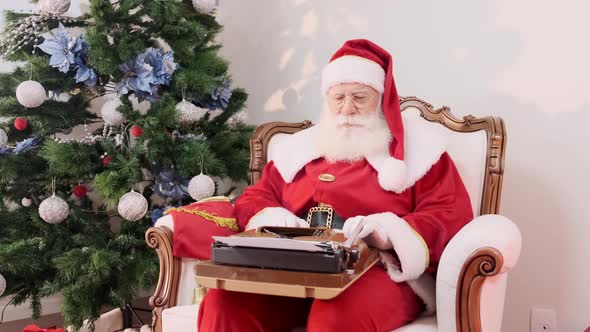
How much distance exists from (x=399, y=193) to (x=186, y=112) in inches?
36.4

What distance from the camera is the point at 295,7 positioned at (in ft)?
9.26

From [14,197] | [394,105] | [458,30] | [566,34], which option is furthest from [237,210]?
[566,34]

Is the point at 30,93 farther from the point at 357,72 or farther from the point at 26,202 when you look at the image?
the point at 357,72

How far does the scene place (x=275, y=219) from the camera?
175 centimetres

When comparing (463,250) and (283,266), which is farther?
(463,250)

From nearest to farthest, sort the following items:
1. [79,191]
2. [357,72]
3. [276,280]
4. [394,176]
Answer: [276,280] < [394,176] < [357,72] < [79,191]

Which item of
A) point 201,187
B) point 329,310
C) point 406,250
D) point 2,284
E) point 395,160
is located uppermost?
point 395,160

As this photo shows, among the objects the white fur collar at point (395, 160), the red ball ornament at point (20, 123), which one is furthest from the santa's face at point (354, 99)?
the red ball ornament at point (20, 123)

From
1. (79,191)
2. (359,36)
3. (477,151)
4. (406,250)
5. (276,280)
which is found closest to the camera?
(276,280)

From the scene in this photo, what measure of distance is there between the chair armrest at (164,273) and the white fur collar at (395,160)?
0.48 metres

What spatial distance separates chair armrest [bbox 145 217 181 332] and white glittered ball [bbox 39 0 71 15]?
1.00m

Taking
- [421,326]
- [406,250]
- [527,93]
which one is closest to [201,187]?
[406,250]

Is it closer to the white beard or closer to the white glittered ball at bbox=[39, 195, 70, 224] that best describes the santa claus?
the white beard

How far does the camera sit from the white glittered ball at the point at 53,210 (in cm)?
205
